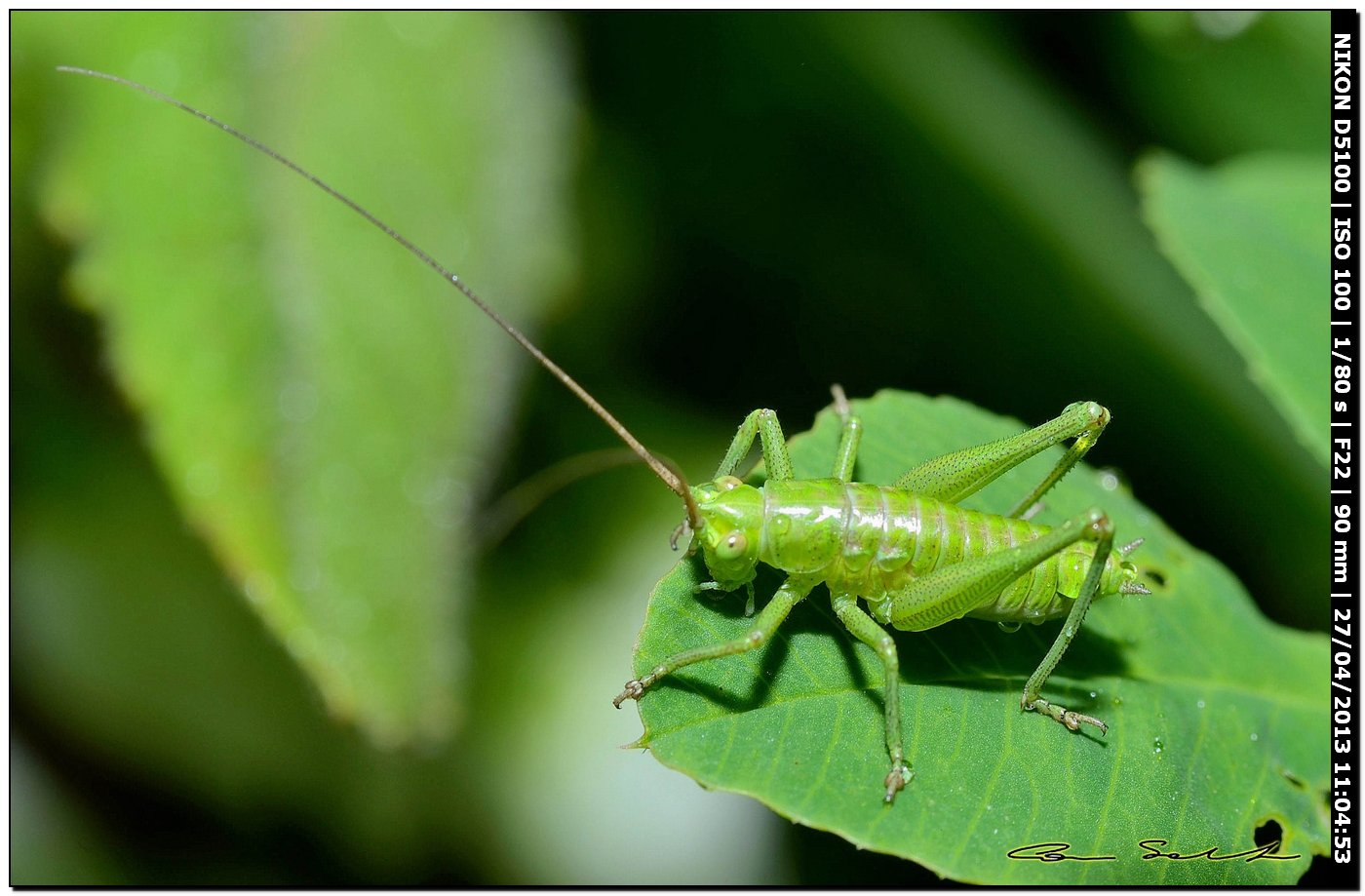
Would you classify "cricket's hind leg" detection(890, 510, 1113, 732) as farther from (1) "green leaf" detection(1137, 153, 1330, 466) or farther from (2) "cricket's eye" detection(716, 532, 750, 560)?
(1) "green leaf" detection(1137, 153, 1330, 466)

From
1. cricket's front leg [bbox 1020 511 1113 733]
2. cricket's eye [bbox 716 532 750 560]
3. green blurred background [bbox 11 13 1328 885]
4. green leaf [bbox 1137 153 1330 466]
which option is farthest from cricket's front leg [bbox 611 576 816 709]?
green leaf [bbox 1137 153 1330 466]

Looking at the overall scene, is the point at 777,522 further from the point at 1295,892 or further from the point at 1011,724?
the point at 1295,892

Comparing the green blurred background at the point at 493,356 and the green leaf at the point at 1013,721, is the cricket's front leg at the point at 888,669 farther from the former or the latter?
the green blurred background at the point at 493,356

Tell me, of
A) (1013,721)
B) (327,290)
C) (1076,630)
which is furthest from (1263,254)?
(327,290)
